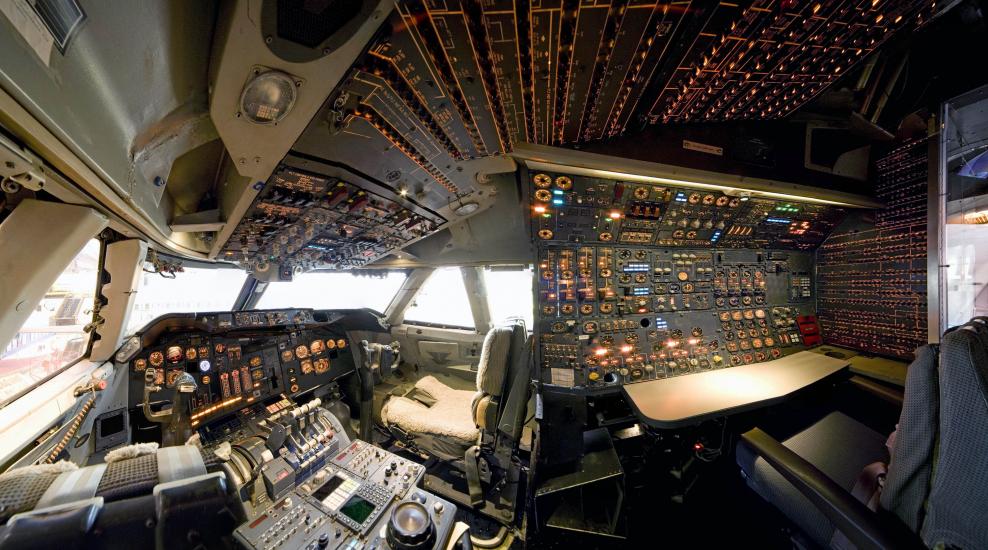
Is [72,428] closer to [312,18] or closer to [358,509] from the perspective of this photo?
[358,509]

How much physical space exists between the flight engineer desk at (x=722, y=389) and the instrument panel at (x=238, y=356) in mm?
3087

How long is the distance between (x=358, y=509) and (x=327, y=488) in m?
0.28

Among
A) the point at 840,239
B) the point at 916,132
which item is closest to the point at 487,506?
the point at 840,239

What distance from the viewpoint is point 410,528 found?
1.31 meters

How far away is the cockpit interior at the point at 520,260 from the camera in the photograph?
0.88 meters

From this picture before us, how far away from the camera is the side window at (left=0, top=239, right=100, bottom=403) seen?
138cm

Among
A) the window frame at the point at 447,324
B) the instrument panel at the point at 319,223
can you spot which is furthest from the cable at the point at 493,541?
the instrument panel at the point at 319,223

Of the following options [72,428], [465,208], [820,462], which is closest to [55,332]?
[72,428]

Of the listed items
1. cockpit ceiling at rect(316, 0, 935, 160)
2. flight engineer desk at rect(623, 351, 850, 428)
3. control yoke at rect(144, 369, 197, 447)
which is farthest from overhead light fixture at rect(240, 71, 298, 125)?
flight engineer desk at rect(623, 351, 850, 428)

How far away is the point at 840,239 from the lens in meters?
3.08

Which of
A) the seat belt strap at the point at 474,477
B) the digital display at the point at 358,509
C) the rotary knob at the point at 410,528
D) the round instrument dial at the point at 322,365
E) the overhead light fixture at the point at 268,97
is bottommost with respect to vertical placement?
the seat belt strap at the point at 474,477

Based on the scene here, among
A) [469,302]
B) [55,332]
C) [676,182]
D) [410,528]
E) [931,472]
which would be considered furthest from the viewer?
[469,302]

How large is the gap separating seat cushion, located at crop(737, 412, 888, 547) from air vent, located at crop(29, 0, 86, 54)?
299cm

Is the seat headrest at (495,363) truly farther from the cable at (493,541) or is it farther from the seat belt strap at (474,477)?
the cable at (493,541)
